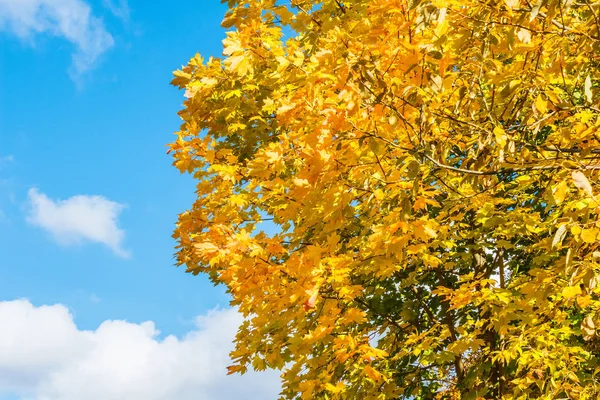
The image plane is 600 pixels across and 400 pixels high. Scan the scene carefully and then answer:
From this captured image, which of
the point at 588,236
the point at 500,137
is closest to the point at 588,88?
the point at 500,137

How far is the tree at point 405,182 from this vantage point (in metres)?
A: 3.81

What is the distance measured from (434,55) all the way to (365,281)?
4930 mm

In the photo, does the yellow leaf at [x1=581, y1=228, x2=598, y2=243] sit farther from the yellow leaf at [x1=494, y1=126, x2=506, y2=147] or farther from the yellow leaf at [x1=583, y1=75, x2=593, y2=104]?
the yellow leaf at [x1=583, y1=75, x2=593, y2=104]

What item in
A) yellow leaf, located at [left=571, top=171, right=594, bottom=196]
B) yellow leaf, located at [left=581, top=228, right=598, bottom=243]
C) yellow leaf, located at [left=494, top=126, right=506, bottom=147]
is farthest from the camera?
yellow leaf, located at [left=494, top=126, right=506, bottom=147]

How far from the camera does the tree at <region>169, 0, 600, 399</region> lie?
12.5 feet

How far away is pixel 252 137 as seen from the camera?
10109 millimetres

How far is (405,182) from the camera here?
167 inches

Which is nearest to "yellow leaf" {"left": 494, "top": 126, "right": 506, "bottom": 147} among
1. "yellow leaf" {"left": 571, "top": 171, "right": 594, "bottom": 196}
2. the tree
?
the tree

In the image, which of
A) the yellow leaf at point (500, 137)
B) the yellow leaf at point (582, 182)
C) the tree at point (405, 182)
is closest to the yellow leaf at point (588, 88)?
the tree at point (405, 182)

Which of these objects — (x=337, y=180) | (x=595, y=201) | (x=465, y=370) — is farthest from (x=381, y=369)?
(x=595, y=201)

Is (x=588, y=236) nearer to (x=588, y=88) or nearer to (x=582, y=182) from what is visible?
(x=582, y=182)

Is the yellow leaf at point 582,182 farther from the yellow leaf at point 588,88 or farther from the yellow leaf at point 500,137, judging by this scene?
the yellow leaf at point 588,88

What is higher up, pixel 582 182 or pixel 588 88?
pixel 588 88

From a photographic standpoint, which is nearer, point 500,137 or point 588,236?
point 588,236
